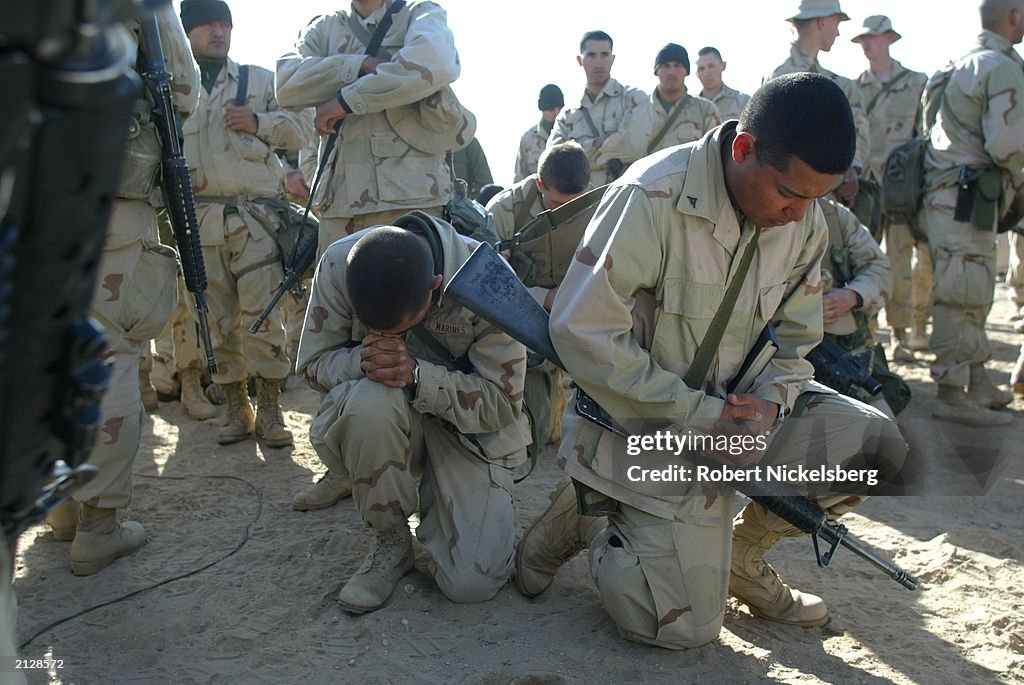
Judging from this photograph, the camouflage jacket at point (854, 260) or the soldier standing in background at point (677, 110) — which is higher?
the soldier standing in background at point (677, 110)

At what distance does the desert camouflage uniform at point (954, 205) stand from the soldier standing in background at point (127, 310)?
441 cm

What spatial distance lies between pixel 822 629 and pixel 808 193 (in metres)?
1.43

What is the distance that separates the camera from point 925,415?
5746 mm

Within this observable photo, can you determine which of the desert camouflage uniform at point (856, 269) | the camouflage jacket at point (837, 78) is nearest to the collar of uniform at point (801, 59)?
the camouflage jacket at point (837, 78)

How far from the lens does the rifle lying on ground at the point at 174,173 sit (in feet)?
11.0

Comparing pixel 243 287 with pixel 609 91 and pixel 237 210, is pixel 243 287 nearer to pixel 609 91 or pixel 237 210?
pixel 237 210

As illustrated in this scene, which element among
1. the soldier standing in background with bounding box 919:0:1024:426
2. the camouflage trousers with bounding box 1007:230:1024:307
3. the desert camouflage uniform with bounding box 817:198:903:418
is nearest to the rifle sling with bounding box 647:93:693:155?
the soldier standing in background with bounding box 919:0:1024:426

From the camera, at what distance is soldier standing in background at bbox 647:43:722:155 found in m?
7.91

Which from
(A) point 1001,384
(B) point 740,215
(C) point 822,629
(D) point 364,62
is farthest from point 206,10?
(A) point 1001,384

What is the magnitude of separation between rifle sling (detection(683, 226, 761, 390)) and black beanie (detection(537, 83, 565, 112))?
693cm

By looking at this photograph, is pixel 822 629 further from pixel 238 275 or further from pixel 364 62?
pixel 238 275

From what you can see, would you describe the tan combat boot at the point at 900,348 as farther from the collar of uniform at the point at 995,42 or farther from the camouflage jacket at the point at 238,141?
the camouflage jacket at the point at 238,141

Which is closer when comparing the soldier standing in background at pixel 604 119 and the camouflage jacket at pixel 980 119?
the camouflage jacket at pixel 980 119

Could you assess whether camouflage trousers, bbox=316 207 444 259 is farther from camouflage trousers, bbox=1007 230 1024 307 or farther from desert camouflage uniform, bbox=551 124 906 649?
camouflage trousers, bbox=1007 230 1024 307
